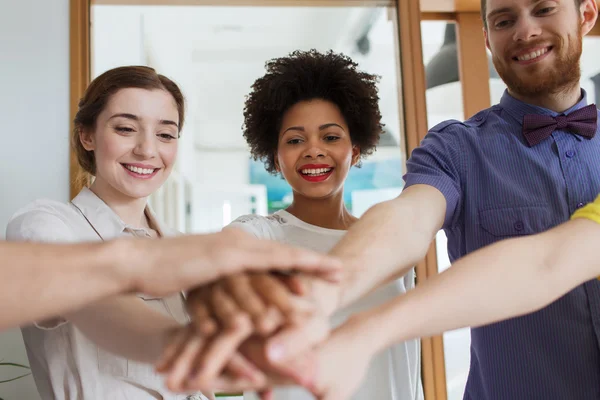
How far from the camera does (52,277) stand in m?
0.70

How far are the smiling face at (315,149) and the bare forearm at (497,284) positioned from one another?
743 millimetres

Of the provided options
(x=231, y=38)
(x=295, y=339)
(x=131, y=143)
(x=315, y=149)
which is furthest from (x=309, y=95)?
(x=231, y=38)

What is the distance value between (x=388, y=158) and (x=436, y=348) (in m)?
1.00

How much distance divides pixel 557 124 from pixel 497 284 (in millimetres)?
631

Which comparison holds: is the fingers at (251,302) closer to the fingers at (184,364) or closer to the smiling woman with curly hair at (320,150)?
the fingers at (184,364)

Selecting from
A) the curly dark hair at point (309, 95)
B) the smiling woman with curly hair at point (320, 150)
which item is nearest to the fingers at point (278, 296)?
the smiling woman with curly hair at point (320, 150)

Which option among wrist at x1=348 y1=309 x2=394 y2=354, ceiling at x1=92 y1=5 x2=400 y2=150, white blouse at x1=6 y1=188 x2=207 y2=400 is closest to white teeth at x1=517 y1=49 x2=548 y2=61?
wrist at x1=348 y1=309 x2=394 y2=354

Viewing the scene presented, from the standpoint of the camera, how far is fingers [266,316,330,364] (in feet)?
2.23

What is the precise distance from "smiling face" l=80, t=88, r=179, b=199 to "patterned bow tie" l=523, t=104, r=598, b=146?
3.29 feet

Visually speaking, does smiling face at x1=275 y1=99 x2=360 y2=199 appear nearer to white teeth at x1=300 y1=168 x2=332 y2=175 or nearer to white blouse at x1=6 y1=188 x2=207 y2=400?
white teeth at x1=300 y1=168 x2=332 y2=175

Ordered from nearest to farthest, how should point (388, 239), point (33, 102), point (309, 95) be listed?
point (388, 239)
point (309, 95)
point (33, 102)

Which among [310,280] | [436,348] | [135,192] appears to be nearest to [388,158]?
[436,348]

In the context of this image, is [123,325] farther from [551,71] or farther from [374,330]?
[551,71]

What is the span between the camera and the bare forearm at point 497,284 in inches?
32.4
